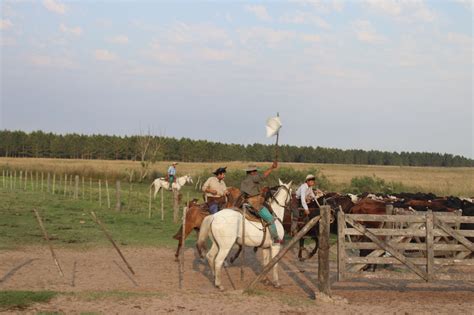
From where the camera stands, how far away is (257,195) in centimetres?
1102

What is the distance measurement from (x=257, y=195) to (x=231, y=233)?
1.12 meters

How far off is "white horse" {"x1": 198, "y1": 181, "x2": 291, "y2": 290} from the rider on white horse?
0.46 feet

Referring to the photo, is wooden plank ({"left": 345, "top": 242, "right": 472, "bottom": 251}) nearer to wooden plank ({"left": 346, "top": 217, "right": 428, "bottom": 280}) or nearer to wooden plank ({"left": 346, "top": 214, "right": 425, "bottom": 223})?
wooden plank ({"left": 346, "top": 217, "right": 428, "bottom": 280})

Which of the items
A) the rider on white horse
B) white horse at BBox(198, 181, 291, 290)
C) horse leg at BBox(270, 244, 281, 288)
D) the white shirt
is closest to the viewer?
white horse at BBox(198, 181, 291, 290)

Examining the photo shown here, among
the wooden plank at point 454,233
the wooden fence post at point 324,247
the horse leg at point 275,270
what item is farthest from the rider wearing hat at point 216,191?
the wooden plank at point 454,233

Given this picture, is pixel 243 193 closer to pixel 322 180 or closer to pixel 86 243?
pixel 86 243

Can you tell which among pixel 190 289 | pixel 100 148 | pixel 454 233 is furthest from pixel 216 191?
pixel 100 148

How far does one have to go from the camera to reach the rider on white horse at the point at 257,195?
34.9 ft

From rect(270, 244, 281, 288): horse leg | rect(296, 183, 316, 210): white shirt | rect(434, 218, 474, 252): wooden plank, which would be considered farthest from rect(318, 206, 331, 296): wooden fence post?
rect(296, 183, 316, 210): white shirt

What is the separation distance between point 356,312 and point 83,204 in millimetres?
19600

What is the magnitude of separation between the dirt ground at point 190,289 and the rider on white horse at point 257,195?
1.16m

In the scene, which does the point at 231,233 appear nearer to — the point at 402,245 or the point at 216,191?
the point at 402,245

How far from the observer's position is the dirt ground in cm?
850

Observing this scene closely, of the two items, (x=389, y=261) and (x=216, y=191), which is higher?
(x=216, y=191)
